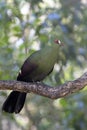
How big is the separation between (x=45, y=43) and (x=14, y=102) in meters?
0.94

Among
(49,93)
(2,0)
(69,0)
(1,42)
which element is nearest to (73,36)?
(69,0)

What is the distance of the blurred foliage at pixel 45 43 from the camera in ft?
16.6

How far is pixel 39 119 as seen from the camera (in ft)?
21.0

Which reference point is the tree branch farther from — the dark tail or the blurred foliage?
the blurred foliage

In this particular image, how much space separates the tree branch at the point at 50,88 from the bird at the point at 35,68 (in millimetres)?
397

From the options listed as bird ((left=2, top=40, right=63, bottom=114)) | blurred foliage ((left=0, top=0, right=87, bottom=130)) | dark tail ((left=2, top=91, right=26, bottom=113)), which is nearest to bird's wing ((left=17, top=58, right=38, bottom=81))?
bird ((left=2, top=40, right=63, bottom=114))

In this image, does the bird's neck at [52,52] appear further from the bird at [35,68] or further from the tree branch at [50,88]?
the tree branch at [50,88]

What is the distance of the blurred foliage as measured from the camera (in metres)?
5.07

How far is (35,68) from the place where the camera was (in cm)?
420

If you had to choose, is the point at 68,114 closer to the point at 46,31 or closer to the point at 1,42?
the point at 46,31

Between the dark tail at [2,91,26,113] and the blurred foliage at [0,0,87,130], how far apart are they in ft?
1.18

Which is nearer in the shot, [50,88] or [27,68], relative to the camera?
[50,88]

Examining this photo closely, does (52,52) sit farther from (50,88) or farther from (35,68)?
(50,88)

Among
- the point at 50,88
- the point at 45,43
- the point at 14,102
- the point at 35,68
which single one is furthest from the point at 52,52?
the point at 45,43
